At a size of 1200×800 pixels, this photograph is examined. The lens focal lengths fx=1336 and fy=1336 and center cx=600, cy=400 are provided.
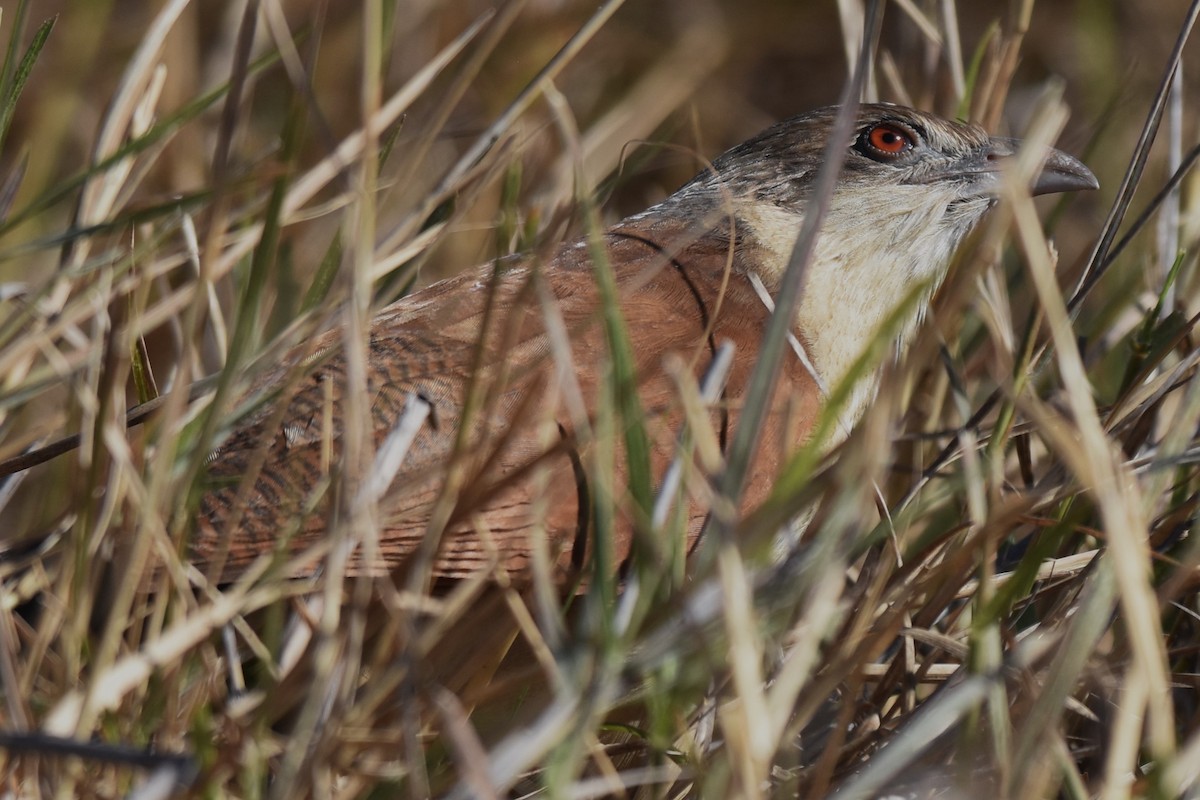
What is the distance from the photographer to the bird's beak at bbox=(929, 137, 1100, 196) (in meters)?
3.29

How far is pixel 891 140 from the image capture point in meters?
3.45

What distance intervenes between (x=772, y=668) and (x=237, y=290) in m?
1.74

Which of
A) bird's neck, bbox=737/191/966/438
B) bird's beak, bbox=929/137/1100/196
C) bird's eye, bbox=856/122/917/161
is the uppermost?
bird's eye, bbox=856/122/917/161

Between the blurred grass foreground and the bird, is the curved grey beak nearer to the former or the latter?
the bird

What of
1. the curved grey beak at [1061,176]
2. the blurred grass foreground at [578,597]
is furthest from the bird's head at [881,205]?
the blurred grass foreground at [578,597]

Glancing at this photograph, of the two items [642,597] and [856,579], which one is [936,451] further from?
[642,597]

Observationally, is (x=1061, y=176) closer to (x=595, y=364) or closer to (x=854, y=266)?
(x=854, y=266)

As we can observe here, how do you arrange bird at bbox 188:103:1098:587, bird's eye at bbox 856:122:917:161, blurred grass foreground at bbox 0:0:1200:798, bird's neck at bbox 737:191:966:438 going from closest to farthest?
blurred grass foreground at bbox 0:0:1200:798 < bird at bbox 188:103:1098:587 < bird's neck at bbox 737:191:966:438 < bird's eye at bbox 856:122:917:161

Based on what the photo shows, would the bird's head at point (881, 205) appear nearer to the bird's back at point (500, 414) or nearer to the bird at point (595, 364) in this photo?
the bird at point (595, 364)

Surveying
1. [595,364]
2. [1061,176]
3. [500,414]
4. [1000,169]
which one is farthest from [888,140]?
[500,414]

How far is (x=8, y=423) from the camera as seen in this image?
2891mm

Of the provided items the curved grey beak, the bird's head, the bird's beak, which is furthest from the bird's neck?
the curved grey beak

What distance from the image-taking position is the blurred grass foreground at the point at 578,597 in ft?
5.42

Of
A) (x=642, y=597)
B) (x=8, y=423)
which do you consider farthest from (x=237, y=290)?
(x=642, y=597)
